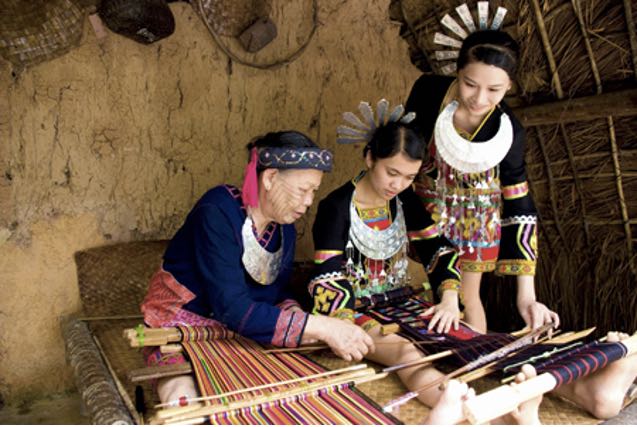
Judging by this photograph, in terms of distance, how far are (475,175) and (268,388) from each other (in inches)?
52.6

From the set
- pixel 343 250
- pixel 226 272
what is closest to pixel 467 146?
pixel 343 250

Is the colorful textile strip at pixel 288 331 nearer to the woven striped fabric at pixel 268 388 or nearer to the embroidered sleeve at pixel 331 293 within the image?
the woven striped fabric at pixel 268 388

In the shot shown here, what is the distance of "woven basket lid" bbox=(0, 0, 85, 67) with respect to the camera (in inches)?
103

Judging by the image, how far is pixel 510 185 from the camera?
2459 millimetres

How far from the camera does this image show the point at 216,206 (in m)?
2.08

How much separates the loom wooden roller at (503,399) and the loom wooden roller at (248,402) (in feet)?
1.59

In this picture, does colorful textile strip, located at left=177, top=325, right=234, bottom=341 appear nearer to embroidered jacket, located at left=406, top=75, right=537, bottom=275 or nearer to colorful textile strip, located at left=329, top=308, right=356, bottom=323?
colorful textile strip, located at left=329, top=308, right=356, bottom=323

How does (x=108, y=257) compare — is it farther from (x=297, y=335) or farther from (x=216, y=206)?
(x=297, y=335)

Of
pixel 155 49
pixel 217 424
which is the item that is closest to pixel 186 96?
pixel 155 49

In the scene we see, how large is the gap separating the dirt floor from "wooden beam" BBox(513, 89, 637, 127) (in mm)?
2831

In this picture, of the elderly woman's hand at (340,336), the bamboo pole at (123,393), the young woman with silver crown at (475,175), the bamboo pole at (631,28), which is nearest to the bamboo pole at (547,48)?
the bamboo pole at (631,28)

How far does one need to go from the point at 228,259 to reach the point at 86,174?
4.58ft

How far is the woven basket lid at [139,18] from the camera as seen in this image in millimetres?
2717

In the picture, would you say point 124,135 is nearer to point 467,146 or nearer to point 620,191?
point 467,146
